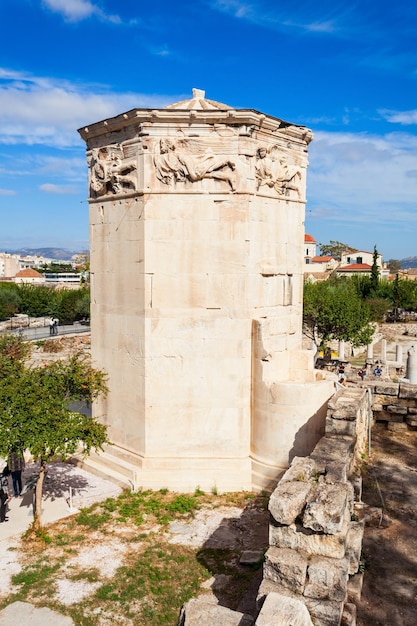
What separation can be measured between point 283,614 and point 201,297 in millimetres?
6713

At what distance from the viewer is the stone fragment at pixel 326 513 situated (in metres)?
5.77

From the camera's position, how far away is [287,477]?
22.4 ft

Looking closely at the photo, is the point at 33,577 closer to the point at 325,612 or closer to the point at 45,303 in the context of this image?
the point at 325,612

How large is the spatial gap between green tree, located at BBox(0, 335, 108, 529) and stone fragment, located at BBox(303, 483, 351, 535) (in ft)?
14.7

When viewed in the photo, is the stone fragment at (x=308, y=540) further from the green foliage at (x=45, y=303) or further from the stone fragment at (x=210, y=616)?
the green foliage at (x=45, y=303)

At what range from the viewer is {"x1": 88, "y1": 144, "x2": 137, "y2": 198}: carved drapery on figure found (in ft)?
35.1

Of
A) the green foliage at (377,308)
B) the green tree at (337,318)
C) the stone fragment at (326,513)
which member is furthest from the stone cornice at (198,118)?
the green foliage at (377,308)

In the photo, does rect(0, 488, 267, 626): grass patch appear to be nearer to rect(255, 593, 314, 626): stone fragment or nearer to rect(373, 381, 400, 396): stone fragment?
rect(255, 593, 314, 626): stone fragment

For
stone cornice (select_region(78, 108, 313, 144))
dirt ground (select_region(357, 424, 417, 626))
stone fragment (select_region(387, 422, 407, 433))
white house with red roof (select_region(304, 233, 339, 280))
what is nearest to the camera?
dirt ground (select_region(357, 424, 417, 626))

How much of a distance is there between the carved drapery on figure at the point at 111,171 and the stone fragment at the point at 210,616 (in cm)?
798

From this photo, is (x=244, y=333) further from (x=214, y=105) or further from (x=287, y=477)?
(x=214, y=105)

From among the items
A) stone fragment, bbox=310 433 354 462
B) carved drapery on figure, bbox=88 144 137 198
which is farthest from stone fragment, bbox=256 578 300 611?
carved drapery on figure, bbox=88 144 137 198

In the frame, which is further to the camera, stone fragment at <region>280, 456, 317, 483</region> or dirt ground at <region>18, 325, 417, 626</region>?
stone fragment at <region>280, 456, 317, 483</region>

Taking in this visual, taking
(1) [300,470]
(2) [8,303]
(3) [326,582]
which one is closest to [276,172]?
(1) [300,470]
